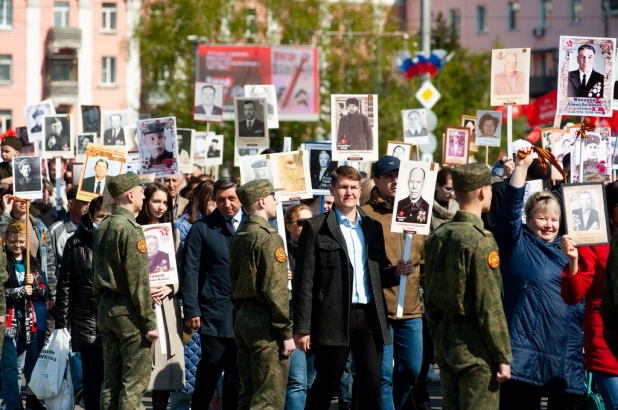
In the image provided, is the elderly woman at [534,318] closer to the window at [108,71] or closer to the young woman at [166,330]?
the young woman at [166,330]

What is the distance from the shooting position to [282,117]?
148 ft

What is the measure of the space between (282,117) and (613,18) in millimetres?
24108

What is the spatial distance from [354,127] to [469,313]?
12.6 feet

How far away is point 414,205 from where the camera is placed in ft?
27.4

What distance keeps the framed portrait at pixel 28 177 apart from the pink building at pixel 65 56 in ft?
170

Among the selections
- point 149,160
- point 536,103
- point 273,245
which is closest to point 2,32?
point 536,103

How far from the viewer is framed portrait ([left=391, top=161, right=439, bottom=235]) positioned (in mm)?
8336

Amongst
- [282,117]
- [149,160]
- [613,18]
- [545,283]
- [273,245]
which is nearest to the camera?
[545,283]

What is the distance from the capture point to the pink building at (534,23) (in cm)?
6334

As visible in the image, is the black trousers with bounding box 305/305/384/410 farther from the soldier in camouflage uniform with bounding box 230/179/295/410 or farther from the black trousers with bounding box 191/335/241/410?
the black trousers with bounding box 191/335/241/410

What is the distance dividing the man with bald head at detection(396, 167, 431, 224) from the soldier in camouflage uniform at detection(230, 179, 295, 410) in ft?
2.92

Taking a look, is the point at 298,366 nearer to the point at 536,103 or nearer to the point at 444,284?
the point at 444,284

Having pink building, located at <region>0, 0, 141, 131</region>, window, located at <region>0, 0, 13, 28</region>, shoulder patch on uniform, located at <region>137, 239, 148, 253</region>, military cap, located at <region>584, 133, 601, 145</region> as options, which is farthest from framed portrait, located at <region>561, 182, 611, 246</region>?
window, located at <region>0, 0, 13, 28</region>

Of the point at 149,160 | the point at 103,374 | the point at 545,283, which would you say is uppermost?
the point at 149,160
